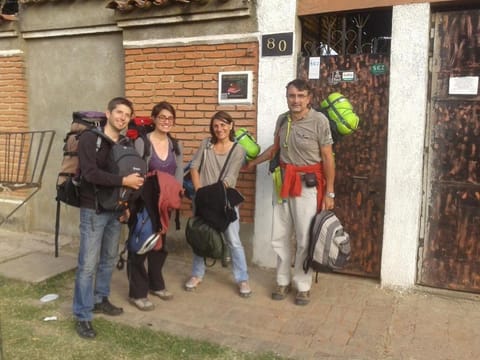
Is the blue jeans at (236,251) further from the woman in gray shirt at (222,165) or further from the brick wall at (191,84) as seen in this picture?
the brick wall at (191,84)

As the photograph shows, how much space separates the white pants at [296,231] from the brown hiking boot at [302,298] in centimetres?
3

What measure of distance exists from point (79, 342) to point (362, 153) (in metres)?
2.89

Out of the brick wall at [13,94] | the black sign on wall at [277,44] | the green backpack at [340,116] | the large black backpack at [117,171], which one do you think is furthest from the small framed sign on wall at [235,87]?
the brick wall at [13,94]

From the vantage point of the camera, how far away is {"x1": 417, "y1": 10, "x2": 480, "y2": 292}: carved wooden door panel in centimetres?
405

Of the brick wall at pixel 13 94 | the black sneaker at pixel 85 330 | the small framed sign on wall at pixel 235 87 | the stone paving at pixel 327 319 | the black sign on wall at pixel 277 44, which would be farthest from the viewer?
the brick wall at pixel 13 94

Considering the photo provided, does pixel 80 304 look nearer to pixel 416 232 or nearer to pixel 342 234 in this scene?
pixel 342 234

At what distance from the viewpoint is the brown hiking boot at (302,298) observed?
4.09 metres

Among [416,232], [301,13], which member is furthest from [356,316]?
[301,13]

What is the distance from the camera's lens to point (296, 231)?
412 centimetres

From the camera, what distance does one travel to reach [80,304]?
355 cm

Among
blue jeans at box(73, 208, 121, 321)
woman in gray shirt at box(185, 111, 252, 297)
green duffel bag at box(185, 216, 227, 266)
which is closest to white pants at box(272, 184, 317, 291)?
woman in gray shirt at box(185, 111, 252, 297)

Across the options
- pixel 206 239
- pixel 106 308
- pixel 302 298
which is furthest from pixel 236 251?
pixel 106 308

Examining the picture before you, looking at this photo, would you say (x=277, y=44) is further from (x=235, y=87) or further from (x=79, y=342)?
(x=79, y=342)

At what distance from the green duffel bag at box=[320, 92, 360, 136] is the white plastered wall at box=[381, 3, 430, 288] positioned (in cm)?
57
